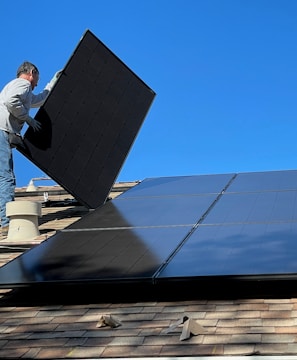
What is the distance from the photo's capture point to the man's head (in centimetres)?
763

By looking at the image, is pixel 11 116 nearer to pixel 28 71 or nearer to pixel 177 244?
pixel 28 71

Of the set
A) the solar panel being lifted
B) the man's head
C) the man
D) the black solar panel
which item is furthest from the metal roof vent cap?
the black solar panel

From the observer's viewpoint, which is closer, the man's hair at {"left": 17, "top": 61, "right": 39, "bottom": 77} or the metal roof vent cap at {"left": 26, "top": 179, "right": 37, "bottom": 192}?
the man's hair at {"left": 17, "top": 61, "right": 39, "bottom": 77}

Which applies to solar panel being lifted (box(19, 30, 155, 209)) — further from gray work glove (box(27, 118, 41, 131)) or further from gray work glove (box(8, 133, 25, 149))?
gray work glove (box(8, 133, 25, 149))

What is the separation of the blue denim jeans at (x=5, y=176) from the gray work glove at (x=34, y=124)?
0.48 m

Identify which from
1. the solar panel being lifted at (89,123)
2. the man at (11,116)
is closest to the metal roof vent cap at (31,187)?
the solar panel being lifted at (89,123)

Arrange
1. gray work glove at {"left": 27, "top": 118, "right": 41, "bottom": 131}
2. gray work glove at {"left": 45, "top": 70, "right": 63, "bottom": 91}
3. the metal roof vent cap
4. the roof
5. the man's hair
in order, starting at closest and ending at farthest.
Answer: the roof < gray work glove at {"left": 27, "top": 118, "right": 41, "bottom": 131} < the man's hair < gray work glove at {"left": 45, "top": 70, "right": 63, "bottom": 91} < the metal roof vent cap

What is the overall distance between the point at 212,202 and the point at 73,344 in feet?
11.1

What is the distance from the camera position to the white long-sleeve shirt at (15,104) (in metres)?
7.44

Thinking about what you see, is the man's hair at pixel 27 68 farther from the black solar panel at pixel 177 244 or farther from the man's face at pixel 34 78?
the black solar panel at pixel 177 244

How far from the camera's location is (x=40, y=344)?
3666 mm

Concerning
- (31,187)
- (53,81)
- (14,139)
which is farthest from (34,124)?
(31,187)

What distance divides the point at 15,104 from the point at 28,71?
516mm

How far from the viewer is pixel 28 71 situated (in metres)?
7.62
